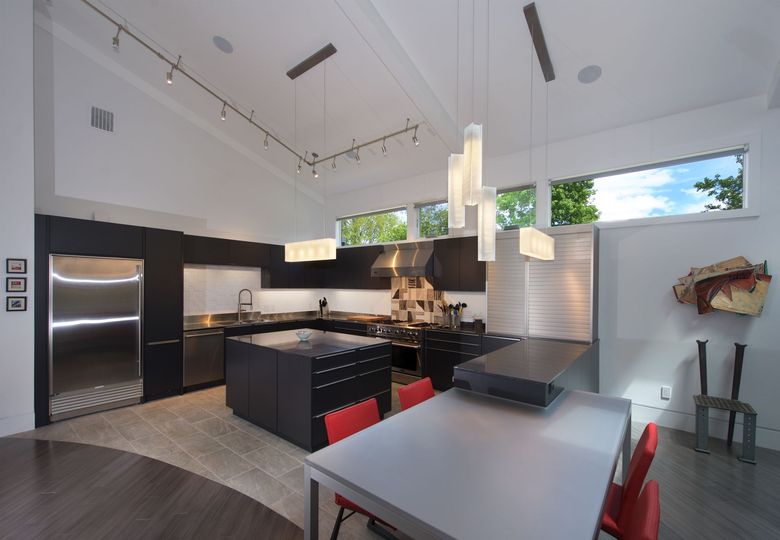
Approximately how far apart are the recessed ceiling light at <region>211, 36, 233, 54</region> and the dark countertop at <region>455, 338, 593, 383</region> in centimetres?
450

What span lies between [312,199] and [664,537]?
704 cm

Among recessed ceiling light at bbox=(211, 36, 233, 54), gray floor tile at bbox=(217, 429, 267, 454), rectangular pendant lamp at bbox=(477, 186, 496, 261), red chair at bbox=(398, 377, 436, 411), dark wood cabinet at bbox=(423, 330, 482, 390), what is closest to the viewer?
rectangular pendant lamp at bbox=(477, 186, 496, 261)

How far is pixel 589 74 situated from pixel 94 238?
585 centimetres

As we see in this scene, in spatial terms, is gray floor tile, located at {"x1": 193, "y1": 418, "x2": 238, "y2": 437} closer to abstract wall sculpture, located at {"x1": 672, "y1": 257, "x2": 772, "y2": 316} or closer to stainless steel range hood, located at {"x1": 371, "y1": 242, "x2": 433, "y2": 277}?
stainless steel range hood, located at {"x1": 371, "y1": 242, "x2": 433, "y2": 277}

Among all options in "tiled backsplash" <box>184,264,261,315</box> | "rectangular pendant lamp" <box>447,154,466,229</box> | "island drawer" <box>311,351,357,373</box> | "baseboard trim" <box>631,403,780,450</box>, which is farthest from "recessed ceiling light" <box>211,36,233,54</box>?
"baseboard trim" <box>631,403,780,450</box>

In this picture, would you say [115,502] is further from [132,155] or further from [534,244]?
[132,155]

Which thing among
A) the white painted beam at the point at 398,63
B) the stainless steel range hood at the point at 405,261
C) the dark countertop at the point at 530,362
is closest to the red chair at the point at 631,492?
the dark countertop at the point at 530,362

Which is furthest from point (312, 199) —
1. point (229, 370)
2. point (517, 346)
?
point (517, 346)

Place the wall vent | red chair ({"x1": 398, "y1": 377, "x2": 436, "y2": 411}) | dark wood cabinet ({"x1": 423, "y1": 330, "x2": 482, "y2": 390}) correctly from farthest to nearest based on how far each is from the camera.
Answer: dark wood cabinet ({"x1": 423, "y1": 330, "x2": 482, "y2": 390}) → the wall vent → red chair ({"x1": 398, "y1": 377, "x2": 436, "y2": 411})

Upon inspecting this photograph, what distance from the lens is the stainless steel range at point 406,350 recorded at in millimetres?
5000

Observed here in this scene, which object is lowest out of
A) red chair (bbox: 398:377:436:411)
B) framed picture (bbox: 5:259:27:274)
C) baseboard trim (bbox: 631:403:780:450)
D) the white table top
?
baseboard trim (bbox: 631:403:780:450)

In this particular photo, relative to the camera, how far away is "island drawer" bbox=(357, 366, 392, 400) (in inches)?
139

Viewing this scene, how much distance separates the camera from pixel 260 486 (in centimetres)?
261

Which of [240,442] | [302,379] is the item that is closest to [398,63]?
[302,379]
